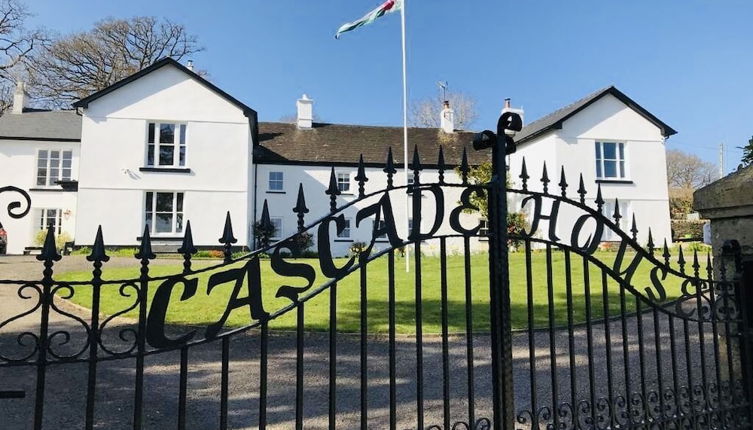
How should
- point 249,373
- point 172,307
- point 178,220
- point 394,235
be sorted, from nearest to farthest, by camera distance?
point 394,235 → point 249,373 → point 172,307 → point 178,220

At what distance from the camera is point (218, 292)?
32.5ft

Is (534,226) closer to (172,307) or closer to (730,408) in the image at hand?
(730,408)

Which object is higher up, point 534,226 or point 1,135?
point 1,135

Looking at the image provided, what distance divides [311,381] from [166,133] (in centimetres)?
1877

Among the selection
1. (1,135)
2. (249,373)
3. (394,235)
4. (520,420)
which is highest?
(1,135)

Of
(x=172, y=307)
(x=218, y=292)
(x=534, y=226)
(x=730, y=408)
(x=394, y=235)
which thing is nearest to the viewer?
(x=394, y=235)

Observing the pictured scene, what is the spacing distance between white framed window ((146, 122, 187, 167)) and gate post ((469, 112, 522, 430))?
2035cm

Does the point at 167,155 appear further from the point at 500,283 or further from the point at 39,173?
the point at 500,283

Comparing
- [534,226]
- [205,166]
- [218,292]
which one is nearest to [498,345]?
[534,226]

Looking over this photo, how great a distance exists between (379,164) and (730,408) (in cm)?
2202

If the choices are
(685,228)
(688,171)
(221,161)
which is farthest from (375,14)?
(688,171)

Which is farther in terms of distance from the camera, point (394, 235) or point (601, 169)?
point (601, 169)

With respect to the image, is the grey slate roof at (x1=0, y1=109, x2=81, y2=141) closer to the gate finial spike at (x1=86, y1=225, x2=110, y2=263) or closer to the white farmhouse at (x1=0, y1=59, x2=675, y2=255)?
the white farmhouse at (x1=0, y1=59, x2=675, y2=255)

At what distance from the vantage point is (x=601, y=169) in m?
23.4
